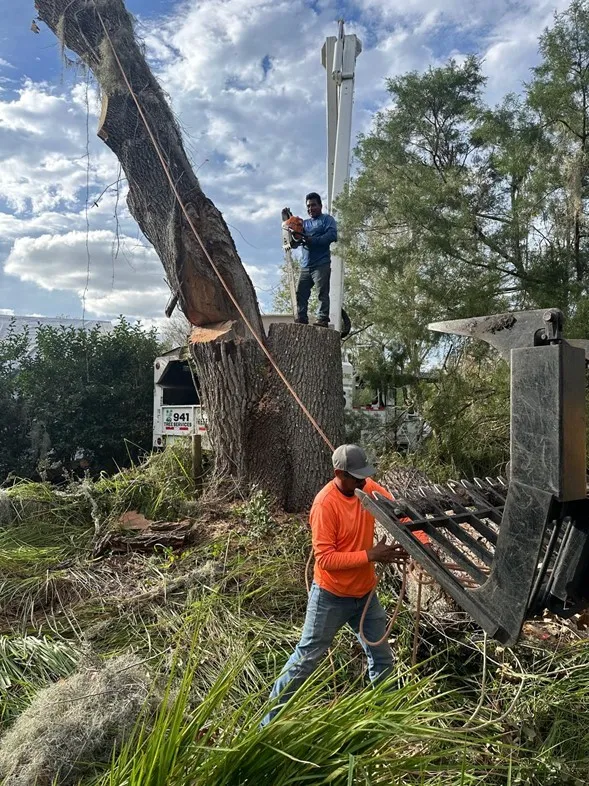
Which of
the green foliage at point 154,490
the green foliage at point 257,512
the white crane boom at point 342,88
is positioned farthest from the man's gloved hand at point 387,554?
the white crane boom at point 342,88

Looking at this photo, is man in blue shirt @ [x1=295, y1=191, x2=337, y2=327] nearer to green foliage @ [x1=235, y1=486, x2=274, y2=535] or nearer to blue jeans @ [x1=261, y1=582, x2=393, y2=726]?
green foliage @ [x1=235, y1=486, x2=274, y2=535]

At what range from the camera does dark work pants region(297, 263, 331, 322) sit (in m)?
6.91

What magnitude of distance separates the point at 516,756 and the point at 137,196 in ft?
19.2

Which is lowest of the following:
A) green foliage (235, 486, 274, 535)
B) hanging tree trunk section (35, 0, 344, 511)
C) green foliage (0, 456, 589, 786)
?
green foliage (0, 456, 589, 786)

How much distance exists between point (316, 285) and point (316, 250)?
0.43 meters

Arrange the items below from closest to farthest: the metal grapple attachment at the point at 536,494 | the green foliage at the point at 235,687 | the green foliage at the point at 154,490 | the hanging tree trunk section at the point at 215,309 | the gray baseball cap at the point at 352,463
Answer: the metal grapple attachment at the point at 536,494 → the green foliage at the point at 235,687 → the gray baseball cap at the point at 352,463 → the green foliage at the point at 154,490 → the hanging tree trunk section at the point at 215,309

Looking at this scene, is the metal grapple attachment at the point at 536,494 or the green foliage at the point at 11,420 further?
A: the green foliage at the point at 11,420

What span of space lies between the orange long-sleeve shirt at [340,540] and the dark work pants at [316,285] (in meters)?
3.83

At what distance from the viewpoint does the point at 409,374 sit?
8539mm

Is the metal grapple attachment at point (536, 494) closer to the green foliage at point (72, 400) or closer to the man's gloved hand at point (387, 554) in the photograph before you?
the man's gloved hand at point (387, 554)

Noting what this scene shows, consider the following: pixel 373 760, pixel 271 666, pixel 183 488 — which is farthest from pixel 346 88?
pixel 373 760

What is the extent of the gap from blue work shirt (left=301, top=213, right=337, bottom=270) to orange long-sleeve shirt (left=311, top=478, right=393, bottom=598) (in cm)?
434

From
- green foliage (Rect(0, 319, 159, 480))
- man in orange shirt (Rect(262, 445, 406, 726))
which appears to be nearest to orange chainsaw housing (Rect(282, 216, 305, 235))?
man in orange shirt (Rect(262, 445, 406, 726))

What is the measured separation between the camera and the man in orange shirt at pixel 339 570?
314 cm
